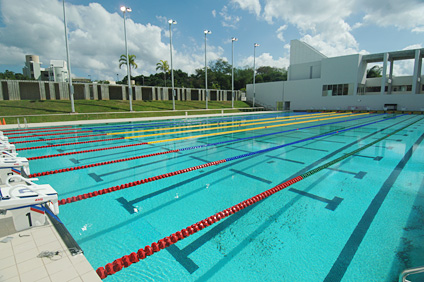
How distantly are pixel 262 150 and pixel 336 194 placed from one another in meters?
3.23

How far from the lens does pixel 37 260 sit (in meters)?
1.77

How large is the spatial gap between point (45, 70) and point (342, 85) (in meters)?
75.4

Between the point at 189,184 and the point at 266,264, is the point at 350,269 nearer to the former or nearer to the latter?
the point at 266,264

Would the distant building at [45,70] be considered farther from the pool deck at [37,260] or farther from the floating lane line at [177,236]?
the floating lane line at [177,236]

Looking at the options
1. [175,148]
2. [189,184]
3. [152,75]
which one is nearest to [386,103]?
[175,148]

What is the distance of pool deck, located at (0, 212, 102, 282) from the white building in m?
30.0

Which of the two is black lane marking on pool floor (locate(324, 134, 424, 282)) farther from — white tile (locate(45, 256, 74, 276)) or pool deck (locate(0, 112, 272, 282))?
white tile (locate(45, 256, 74, 276))

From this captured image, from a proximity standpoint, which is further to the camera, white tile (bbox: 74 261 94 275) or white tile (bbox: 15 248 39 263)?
white tile (bbox: 15 248 39 263)

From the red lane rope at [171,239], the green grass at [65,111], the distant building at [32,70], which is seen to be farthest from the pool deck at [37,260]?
the distant building at [32,70]

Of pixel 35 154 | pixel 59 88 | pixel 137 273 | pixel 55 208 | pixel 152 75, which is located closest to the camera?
pixel 137 273

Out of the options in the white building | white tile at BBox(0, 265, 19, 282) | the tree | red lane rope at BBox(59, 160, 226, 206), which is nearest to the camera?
white tile at BBox(0, 265, 19, 282)

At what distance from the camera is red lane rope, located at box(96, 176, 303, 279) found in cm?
190

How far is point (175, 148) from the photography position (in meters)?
6.89

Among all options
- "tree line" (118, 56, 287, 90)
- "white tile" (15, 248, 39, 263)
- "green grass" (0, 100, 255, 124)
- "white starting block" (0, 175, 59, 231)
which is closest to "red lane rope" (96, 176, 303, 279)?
"white tile" (15, 248, 39, 263)
